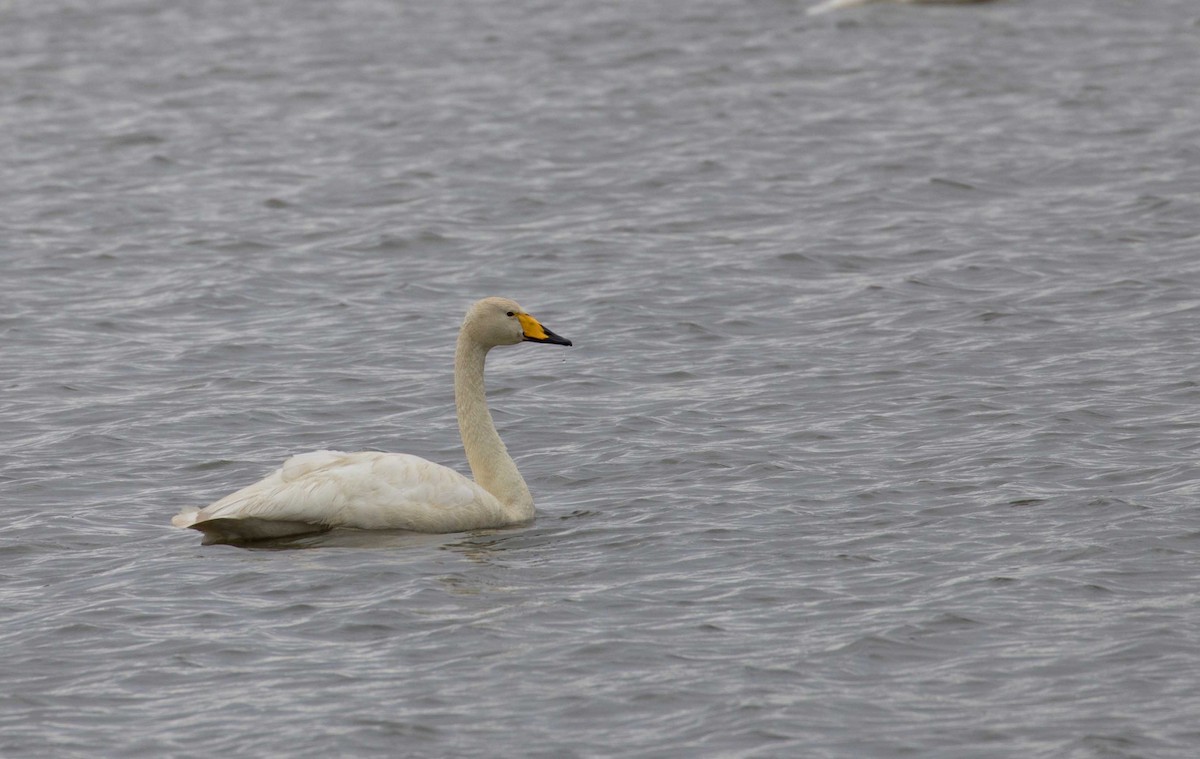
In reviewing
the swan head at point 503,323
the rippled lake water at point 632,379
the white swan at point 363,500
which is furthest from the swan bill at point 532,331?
the rippled lake water at point 632,379

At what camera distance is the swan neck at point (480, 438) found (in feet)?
37.4

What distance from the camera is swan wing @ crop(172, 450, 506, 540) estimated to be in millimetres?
10758

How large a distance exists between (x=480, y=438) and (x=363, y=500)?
1067mm

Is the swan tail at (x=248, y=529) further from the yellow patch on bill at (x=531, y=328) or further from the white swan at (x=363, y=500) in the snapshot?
the yellow patch on bill at (x=531, y=328)

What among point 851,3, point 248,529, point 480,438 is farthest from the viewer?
point 851,3

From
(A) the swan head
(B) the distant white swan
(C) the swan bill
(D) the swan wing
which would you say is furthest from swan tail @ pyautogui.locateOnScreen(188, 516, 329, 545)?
(B) the distant white swan

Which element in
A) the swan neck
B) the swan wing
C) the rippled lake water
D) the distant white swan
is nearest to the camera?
the rippled lake water

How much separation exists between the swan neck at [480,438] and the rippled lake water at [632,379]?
0.86 ft

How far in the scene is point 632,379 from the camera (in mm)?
14500

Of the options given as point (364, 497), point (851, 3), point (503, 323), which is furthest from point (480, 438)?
point (851, 3)

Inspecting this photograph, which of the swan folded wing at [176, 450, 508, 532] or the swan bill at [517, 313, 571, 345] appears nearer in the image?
the swan folded wing at [176, 450, 508, 532]

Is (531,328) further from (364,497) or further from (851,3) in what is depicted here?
(851,3)

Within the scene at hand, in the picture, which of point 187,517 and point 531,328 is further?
point 531,328

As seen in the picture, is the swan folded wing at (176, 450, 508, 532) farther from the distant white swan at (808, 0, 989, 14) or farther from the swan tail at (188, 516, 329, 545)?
the distant white swan at (808, 0, 989, 14)
